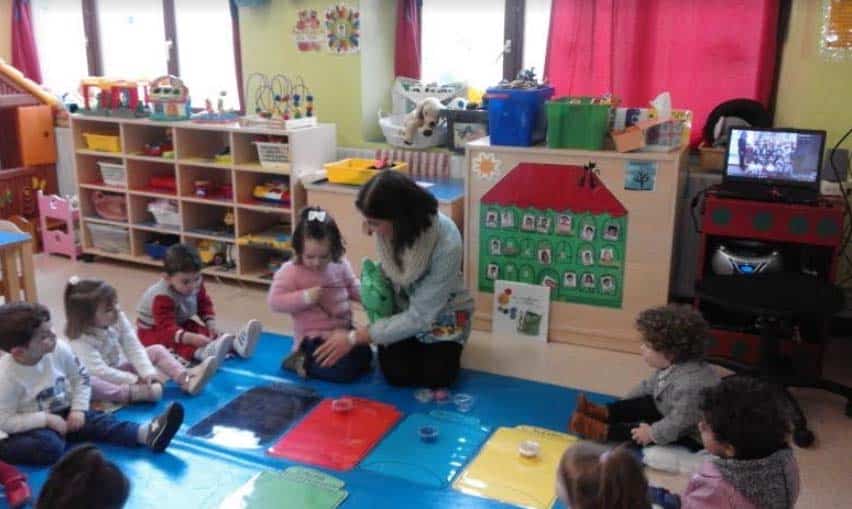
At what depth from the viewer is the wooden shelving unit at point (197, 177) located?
13.6ft

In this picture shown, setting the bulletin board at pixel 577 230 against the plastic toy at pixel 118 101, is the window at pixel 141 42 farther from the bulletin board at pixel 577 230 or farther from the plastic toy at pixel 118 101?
the bulletin board at pixel 577 230

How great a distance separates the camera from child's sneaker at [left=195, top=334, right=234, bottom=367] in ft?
9.84

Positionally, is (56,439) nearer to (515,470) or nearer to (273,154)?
(515,470)

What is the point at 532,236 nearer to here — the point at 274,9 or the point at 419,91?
the point at 419,91

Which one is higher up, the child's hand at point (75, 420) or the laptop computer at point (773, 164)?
the laptop computer at point (773, 164)

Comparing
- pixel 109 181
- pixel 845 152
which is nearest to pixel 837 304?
pixel 845 152

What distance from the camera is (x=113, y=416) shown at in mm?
2648

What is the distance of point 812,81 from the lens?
351 cm

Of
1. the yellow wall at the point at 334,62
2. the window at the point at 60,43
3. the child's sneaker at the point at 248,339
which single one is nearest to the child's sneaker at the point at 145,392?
the child's sneaker at the point at 248,339

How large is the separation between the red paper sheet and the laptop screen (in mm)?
1713

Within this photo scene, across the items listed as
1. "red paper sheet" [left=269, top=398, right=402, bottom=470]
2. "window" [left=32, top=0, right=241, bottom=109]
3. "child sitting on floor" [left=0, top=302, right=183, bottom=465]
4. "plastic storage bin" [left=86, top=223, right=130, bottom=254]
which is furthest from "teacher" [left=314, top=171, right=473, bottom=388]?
"window" [left=32, top=0, right=241, bottom=109]

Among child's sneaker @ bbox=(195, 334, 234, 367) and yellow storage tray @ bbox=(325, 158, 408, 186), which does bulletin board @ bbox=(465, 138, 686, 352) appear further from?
child's sneaker @ bbox=(195, 334, 234, 367)

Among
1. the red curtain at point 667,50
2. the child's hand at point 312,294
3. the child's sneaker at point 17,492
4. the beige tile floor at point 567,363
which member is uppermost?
the red curtain at point 667,50

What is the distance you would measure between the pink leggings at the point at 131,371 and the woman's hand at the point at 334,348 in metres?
0.53
